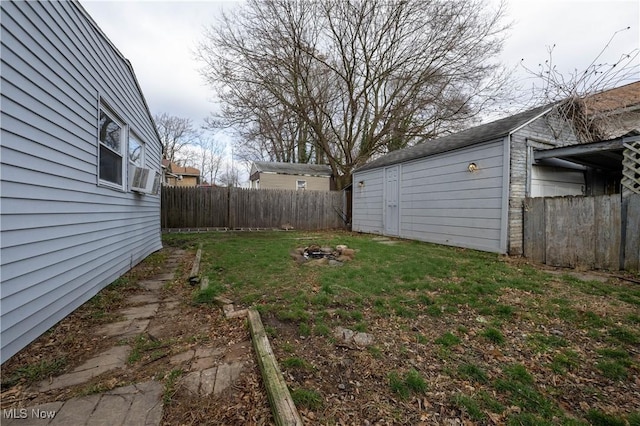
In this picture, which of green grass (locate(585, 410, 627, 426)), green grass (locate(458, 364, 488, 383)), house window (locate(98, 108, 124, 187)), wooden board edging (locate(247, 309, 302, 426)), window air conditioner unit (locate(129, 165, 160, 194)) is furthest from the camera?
window air conditioner unit (locate(129, 165, 160, 194))

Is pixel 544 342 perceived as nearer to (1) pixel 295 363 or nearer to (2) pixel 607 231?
(1) pixel 295 363

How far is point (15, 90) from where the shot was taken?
79.3 inches

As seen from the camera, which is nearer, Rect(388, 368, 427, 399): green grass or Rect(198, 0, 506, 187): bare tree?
Rect(388, 368, 427, 399): green grass

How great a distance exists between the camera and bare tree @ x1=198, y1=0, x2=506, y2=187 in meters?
10.9

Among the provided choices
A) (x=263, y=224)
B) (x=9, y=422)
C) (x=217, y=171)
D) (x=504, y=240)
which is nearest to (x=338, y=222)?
(x=263, y=224)

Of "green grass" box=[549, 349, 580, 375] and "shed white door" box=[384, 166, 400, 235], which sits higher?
"shed white door" box=[384, 166, 400, 235]

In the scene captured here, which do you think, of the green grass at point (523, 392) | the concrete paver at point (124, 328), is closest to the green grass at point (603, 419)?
the green grass at point (523, 392)

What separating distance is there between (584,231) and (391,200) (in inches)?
204

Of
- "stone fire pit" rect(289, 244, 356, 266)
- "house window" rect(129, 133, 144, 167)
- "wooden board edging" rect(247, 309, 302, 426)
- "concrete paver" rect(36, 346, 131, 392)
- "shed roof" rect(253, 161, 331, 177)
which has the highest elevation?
"shed roof" rect(253, 161, 331, 177)

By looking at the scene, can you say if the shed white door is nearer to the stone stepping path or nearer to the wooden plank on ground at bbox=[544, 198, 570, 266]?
the wooden plank on ground at bbox=[544, 198, 570, 266]

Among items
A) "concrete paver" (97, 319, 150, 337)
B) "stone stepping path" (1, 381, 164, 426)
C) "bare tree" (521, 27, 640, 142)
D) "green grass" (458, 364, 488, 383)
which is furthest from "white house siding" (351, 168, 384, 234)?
"stone stepping path" (1, 381, 164, 426)

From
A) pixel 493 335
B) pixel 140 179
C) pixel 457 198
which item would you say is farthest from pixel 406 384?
pixel 457 198

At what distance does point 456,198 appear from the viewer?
7145 mm

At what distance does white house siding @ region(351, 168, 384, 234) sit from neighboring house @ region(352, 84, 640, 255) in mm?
1260
